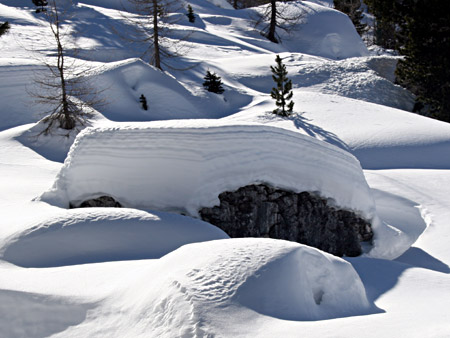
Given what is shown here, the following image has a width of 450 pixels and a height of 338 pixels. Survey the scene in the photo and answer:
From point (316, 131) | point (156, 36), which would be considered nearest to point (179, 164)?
point (316, 131)

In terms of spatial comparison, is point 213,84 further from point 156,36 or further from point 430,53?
point 430,53

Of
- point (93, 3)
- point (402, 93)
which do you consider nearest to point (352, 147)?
point (402, 93)

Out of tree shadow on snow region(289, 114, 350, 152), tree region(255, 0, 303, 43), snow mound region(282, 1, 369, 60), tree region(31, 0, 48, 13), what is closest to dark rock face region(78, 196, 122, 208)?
tree shadow on snow region(289, 114, 350, 152)

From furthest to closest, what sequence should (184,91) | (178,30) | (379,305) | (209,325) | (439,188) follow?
(178,30)
(184,91)
(439,188)
(379,305)
(209,325)

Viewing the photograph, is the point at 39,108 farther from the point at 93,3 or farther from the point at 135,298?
the point at 93,3

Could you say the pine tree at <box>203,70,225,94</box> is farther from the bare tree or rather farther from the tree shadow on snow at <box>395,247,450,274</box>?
the tree shadow on snow at <box>395,247,450,274</box>

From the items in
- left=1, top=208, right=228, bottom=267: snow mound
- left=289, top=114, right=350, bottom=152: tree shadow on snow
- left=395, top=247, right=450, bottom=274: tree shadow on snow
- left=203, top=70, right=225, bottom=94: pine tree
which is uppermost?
left=1, top=208, right=228, bottom=267: snow mound

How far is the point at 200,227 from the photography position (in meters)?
4.72

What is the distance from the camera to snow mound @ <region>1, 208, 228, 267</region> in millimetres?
4129

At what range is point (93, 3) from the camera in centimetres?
2459

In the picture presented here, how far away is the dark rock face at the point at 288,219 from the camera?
581cm

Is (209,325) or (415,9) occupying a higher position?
(415,9)

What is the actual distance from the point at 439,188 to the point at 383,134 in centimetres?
297

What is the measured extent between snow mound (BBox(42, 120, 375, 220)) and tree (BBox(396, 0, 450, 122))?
12.2 metres
